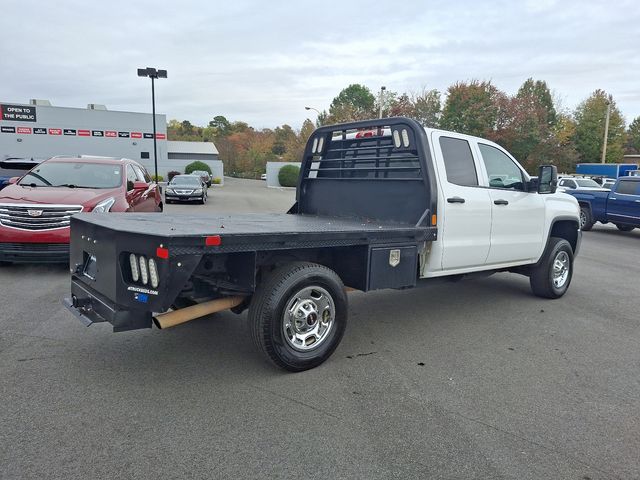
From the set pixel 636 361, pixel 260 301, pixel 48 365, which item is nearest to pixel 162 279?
pixel 260 301

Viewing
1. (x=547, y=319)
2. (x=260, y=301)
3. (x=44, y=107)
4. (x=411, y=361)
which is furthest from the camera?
(x=44, y=107)

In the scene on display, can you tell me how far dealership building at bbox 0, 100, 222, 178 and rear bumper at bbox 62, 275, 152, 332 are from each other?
44898 mm

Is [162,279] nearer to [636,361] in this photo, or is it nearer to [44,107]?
[636,361]

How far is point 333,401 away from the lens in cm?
359

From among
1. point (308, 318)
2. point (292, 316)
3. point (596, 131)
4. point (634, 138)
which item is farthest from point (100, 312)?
point (634, 138)

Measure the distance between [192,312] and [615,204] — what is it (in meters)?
14.9

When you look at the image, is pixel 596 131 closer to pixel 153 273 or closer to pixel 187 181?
pixel 187 181

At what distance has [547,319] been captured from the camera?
5.91 metres

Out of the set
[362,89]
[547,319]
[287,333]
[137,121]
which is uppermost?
[362,89]

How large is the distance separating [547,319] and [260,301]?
3.89 metres

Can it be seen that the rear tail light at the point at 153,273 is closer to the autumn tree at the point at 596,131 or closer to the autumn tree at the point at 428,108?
the autumn tree at the point at 428,108

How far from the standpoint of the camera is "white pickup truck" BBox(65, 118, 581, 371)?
11.5 feet

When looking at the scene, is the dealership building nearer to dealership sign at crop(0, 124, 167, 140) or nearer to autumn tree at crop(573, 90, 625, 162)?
dealership sign at crop(0, 124, 167, 140)

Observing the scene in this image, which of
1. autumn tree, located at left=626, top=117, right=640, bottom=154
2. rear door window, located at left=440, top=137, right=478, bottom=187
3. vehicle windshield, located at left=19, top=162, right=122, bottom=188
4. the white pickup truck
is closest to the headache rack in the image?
the white pickup truck
